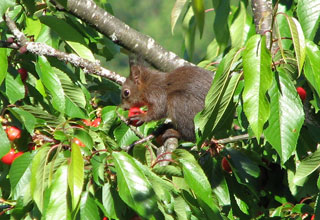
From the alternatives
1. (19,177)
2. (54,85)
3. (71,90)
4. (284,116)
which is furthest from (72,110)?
(284,116)

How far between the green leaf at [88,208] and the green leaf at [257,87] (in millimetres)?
620

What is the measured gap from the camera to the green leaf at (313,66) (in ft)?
5.85

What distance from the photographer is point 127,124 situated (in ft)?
9.27

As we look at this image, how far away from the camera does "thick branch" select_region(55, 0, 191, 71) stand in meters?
3.12

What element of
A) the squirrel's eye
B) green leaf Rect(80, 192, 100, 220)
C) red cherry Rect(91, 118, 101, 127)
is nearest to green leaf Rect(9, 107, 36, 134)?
green leaf Rect(80, 192, 100, 220)

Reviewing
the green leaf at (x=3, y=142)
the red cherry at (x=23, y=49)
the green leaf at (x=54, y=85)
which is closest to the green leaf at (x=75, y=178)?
the green leaf at (x=3, y=142)

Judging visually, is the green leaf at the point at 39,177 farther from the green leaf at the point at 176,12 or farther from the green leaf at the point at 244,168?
the green leaf at the point at 176,12

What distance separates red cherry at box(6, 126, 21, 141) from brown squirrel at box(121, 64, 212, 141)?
122 cm

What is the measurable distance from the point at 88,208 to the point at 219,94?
577mm

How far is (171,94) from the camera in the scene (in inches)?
157

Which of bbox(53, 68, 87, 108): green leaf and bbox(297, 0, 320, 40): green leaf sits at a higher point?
bbox(297, 0, 320, 40): green leaf

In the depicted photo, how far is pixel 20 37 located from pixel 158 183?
108 centimetres

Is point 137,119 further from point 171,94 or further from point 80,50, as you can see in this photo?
point 80,50

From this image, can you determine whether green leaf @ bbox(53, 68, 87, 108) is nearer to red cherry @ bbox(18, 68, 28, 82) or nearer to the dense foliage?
Result: the dense foliage
